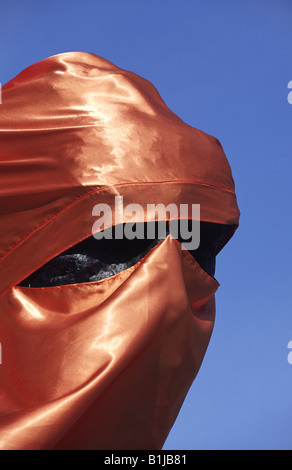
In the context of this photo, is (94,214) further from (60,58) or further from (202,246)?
(60,58)

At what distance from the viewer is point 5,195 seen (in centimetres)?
158

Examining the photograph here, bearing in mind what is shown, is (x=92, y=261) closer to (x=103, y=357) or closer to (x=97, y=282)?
(x=97, y=282)

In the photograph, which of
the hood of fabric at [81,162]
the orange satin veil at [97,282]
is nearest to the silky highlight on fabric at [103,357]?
the orange satin veil at [97,282]

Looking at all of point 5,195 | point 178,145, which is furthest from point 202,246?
point 5,195

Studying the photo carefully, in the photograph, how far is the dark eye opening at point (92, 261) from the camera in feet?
5.08

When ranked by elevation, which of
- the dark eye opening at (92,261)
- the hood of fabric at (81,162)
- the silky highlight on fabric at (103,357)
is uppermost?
the hood of fabric at (81,162)

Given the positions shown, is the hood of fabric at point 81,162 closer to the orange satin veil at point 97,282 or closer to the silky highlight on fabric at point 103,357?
the orange satin veil at point 97,282

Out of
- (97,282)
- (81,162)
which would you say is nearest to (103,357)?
(97,282)

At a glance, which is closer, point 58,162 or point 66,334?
point 66,334

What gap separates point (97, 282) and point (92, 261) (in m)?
0.06

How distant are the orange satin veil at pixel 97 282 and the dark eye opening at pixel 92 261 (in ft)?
0.09

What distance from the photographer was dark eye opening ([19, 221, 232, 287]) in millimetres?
1547

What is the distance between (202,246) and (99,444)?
58 centimetres

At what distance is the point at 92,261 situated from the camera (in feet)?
5.08
